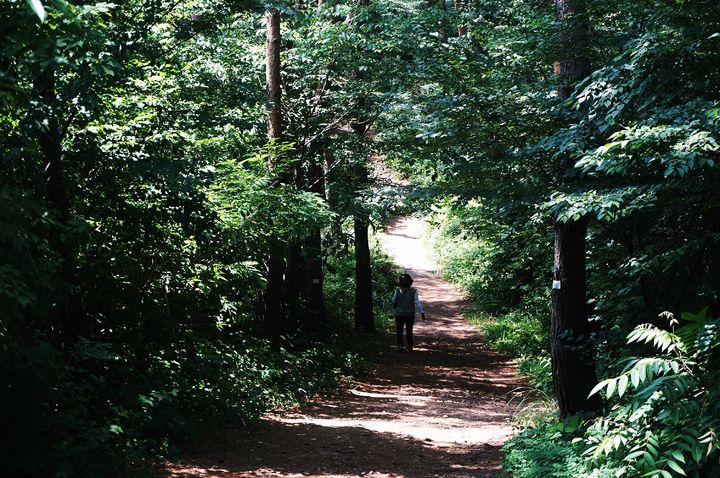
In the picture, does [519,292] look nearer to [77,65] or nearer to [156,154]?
[156,154]

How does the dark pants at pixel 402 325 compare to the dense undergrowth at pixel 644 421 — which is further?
the dark pants at pixel 402 325

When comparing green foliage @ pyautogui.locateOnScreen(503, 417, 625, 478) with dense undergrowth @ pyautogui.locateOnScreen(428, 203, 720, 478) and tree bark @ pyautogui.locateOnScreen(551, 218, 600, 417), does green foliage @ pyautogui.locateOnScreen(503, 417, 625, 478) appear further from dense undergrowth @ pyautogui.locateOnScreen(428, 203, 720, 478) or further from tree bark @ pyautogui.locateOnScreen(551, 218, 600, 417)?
tree bark @ pyautogui.locateOnScreen(551, 218, 600, 417)

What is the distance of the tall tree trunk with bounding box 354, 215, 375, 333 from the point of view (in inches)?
725

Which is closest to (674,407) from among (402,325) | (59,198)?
(59,198)

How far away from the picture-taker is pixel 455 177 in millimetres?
8977

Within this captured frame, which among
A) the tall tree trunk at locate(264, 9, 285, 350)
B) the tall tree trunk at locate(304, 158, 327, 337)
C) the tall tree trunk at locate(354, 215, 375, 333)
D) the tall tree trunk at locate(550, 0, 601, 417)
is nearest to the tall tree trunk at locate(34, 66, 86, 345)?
the tall tree trunk at locate(550, 0, 601, 417)

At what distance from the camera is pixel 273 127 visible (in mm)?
12484

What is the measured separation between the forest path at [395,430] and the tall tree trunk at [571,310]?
1202mm

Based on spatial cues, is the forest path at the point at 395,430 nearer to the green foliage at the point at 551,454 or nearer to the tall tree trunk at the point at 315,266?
the green foliage at the point at 551,454

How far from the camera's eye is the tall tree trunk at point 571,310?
306 inches

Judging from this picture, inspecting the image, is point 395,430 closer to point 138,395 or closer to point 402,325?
point 138,395

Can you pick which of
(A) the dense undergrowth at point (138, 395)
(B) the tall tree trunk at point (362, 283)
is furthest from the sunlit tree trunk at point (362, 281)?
(A) the dense undergrowth at point (138, 395)

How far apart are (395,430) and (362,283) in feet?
30.3

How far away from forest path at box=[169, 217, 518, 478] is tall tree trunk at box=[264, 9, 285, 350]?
1.76 meters
